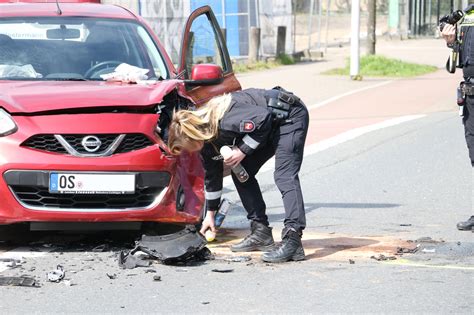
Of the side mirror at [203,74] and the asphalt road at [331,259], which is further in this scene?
the side mirror at [203,74]

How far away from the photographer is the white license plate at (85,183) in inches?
261

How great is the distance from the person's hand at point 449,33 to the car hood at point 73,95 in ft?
7.45

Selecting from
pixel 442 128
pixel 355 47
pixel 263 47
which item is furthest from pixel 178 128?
pixel 263 47

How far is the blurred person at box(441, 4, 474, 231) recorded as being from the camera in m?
8.18

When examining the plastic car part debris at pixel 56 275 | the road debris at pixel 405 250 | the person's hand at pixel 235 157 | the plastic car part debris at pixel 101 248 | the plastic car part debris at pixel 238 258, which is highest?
the person's hand at pixel 235 157

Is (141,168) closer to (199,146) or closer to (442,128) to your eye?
(199,146)

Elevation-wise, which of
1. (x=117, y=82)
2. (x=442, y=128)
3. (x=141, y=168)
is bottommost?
(x=442, y=128)

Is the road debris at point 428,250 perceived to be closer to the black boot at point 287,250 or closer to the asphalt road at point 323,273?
the asphalt road at point 323,273

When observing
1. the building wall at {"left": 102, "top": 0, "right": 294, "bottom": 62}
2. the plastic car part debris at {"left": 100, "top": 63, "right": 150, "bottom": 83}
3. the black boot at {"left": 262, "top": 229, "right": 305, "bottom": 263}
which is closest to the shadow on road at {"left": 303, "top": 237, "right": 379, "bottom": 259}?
the black boot at {"left": 262, "top": 229, "right": 305, "bottom": 263}

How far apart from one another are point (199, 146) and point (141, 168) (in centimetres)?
51

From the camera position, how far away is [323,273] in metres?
6.42

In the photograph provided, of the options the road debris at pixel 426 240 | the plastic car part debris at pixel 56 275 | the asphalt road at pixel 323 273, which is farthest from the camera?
the road debris at pixel 426 240

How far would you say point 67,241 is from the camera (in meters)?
7.41

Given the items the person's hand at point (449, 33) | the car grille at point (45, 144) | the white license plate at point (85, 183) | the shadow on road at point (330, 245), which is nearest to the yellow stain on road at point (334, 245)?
the shadow on road at point (330, 245)
